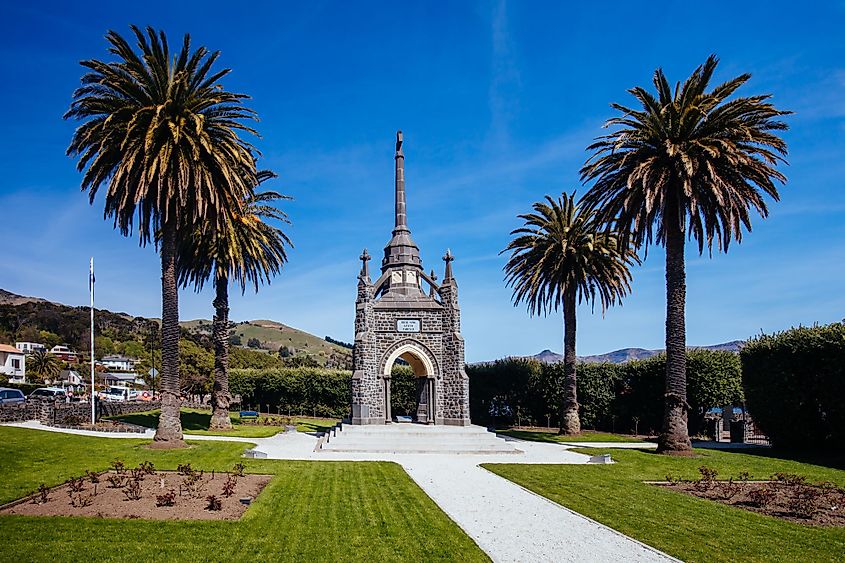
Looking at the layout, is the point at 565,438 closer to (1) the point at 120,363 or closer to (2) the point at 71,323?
(1) the point at 120,363

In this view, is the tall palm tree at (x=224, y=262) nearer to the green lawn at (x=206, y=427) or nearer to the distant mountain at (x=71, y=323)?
the green lawn at (x=206, y=427)

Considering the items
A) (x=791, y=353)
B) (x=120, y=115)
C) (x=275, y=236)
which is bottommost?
(x=791, y=353)

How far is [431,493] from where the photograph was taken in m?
14.9

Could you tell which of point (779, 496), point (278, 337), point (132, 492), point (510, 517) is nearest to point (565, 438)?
point (779, 496)

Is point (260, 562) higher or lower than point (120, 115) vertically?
lower

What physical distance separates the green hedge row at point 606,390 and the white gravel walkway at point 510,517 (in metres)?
13.7

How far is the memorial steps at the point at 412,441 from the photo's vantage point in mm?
25172

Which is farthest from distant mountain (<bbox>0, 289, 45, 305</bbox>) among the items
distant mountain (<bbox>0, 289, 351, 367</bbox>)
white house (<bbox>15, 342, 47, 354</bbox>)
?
white house (<bbox>15, 342, 47, 354</bbox>)

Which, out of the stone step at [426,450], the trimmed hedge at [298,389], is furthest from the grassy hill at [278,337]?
the stone step at [426,450]

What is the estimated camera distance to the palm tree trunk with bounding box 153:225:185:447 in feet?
74.2

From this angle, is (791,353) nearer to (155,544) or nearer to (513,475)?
(513,475)

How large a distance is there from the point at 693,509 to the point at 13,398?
123 feet

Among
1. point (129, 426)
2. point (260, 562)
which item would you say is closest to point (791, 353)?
point (260, 562)

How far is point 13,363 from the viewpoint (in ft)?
228
